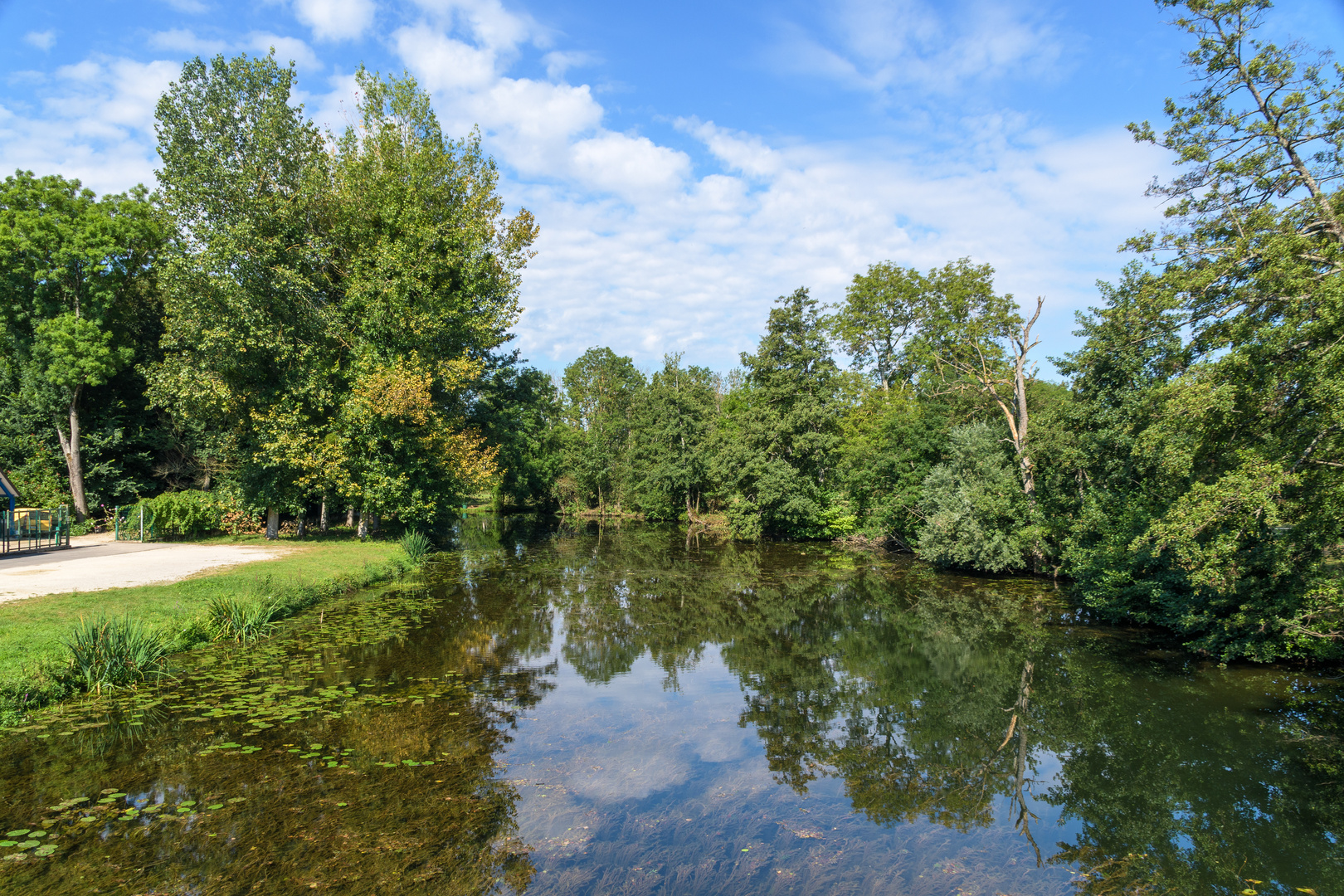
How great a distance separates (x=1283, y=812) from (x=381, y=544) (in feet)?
77.2

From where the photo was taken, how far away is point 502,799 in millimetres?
6676

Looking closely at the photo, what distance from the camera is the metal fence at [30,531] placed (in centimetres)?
1748

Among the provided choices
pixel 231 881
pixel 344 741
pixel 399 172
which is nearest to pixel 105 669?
pixel 344 741

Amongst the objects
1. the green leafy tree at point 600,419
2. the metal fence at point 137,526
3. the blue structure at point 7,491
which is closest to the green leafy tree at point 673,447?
the green leafy tree at point 600,419

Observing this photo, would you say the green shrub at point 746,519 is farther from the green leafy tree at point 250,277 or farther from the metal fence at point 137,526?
the metal fence at point 137,526

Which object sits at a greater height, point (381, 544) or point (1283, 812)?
point (381, 544)

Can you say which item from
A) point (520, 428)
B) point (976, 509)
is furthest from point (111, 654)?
point (520, 428)

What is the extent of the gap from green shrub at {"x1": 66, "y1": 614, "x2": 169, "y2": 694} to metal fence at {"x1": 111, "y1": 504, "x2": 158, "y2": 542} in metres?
14.3

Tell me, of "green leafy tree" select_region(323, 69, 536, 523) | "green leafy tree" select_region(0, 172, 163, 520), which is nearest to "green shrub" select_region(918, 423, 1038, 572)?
"green leafy tree" select_region(323, 69, 536, 523)

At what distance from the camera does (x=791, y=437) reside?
111 feet

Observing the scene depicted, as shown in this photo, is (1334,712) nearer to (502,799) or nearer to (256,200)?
(502,799)

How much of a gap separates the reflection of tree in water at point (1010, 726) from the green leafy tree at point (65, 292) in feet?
66.3

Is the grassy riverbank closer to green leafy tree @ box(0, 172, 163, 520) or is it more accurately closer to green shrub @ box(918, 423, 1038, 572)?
green leafy tree @ box(0, 172, 163, 520)

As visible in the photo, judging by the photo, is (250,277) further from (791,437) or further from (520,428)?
(791,437)
